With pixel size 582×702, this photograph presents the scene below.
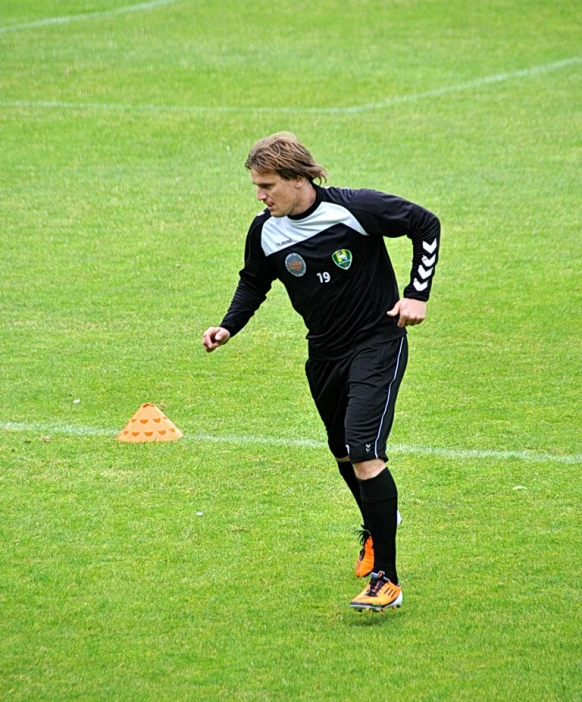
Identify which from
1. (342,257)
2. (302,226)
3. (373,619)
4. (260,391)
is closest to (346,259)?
(342,257)

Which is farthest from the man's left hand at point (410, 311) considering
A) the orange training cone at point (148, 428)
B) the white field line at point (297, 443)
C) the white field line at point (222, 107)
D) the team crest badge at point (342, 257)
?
the white field line at point (222, 107)

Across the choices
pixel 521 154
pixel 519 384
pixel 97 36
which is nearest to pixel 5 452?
pixel 519 384

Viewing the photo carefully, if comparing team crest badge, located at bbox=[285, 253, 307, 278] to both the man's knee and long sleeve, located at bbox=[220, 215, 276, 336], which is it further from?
the man's knee

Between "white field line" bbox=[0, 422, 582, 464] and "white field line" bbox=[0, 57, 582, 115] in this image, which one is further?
"white field line" bbox=[0, 57, 582, 115]

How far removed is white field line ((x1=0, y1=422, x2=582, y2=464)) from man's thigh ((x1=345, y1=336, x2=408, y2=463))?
6.68 feet

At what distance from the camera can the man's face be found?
600 centimetres

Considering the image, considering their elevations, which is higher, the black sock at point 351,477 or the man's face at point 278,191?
the man's face at point 278,191

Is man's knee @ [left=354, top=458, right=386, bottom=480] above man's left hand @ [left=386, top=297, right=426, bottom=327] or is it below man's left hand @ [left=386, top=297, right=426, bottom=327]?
below

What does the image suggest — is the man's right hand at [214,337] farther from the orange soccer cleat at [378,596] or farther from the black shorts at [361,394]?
the orange soccer cleat at [378,596]

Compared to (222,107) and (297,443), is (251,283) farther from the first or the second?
(222,107)

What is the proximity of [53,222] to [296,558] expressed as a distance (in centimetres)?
831

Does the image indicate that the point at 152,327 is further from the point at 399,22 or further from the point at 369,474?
the point at 399,22

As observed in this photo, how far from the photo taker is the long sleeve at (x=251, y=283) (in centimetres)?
641

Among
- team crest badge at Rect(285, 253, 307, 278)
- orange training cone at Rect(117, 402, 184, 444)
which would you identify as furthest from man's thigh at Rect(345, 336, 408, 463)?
orange training cone at Rect(117, 402, 184, 444)
